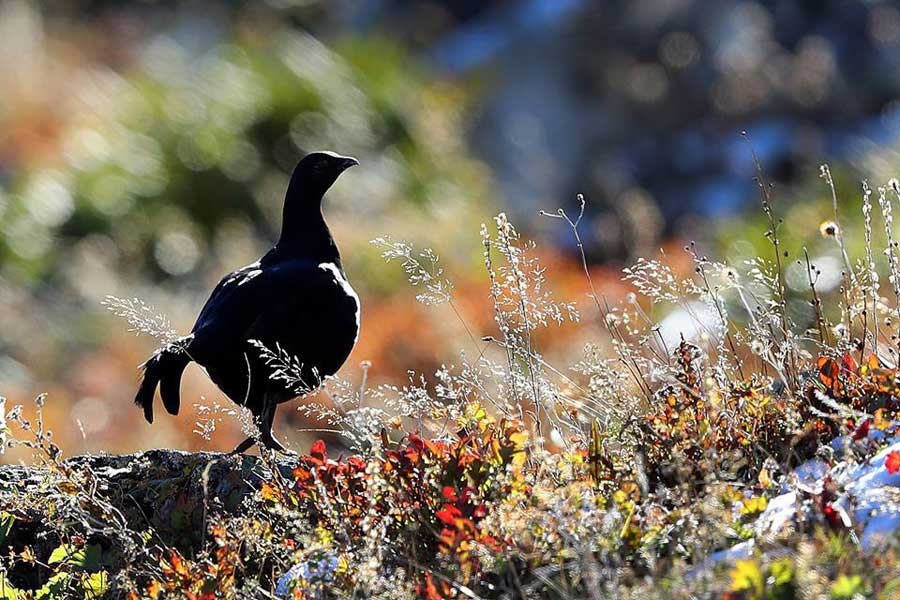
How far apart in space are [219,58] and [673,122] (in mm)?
5421

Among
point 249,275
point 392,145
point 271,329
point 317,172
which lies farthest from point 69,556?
point 392,145

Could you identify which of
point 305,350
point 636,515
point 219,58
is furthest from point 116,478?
point 219,58

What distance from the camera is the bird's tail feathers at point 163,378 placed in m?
4.50

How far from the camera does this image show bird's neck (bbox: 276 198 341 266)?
18.8 ft

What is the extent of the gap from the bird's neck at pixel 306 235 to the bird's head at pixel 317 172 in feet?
0.27

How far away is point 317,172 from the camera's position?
6.10 meters

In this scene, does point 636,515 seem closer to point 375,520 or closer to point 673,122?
point 375,520

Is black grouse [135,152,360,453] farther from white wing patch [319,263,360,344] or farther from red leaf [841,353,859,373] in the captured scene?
red leaf [841,353,859,373]

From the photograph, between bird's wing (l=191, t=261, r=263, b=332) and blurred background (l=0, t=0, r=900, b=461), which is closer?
bird's wing (l=191, t=261, r=263, b=332)

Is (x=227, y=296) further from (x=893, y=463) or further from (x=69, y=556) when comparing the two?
(x=893, y=463)

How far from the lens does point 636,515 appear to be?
9.35 ft

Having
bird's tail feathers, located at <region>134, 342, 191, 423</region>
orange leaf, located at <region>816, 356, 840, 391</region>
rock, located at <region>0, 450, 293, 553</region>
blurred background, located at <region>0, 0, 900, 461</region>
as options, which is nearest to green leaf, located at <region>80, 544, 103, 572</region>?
rock, located at <region>0, 450, 293, 553</region>

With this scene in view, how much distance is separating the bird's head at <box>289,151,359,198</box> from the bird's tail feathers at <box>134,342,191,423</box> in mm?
1547

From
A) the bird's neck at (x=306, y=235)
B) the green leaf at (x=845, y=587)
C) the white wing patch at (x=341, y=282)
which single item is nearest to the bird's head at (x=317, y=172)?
the bird's neck at (x=306, y=235)
